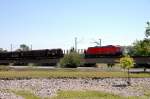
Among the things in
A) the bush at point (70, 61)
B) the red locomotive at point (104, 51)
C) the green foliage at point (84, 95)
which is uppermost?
the red locomotive at point (104, 51)

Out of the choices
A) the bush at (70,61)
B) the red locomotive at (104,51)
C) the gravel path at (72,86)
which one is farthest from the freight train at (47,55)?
the gravel path at (72,86)

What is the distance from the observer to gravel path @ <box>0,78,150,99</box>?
106ft

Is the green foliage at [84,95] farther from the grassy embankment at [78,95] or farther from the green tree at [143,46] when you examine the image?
the green tree at [143,46]

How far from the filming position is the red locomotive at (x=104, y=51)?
86256 mm

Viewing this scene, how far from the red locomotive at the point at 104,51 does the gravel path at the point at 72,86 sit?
141 ft

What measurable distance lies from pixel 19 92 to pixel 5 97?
9.94ft

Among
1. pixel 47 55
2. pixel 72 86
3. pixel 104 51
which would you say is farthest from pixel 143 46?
pixel 72 86

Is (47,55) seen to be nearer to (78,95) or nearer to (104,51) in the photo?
(104,51)

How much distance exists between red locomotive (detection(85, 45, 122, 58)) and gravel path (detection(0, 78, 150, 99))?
43.0m

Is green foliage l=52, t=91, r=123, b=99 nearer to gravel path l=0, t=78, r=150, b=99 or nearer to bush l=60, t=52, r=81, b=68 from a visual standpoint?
gravel path l=0, t=78, r=150, b=99

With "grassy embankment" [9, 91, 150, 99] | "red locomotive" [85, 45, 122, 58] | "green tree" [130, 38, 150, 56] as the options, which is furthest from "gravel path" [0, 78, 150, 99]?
"red locomotive" [85, 45, 122, 58]

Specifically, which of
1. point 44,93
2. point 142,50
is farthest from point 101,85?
point 142,50

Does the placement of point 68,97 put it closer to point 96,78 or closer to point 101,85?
point 101,85

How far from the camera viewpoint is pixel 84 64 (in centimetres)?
8312
